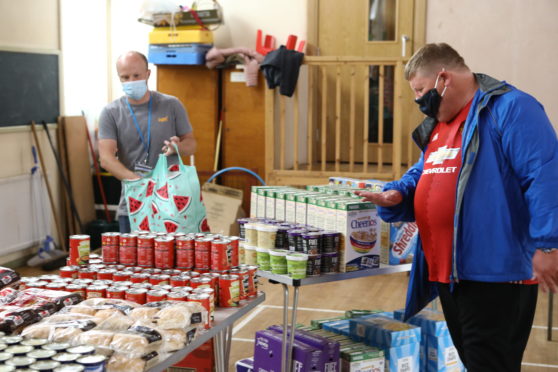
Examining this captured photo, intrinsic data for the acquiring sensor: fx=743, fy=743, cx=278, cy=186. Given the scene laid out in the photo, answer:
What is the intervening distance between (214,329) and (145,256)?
61 cm

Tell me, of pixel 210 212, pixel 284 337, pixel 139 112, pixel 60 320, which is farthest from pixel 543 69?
pixel 60 320

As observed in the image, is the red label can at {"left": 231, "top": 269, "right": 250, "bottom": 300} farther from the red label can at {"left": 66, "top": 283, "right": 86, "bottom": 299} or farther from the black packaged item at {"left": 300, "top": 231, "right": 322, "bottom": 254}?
the red label can at {"left": 66, "top": 283, "right": 86, "bottom": 299}

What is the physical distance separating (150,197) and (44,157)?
3.54 metres

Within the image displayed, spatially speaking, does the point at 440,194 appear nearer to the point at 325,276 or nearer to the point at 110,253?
the point at 325,276

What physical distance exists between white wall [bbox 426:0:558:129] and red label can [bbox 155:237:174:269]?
532 cm

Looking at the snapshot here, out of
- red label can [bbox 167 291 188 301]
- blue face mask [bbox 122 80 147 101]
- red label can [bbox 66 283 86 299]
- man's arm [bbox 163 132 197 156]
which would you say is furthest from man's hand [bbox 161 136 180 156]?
red label can [bbox 167 291 188 301]

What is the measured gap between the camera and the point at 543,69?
287 inches

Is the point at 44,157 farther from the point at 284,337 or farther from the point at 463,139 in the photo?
the point at 463,139

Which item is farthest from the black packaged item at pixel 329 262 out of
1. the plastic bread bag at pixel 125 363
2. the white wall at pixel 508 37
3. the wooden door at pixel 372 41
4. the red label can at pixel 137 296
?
the white wall at pixel 508 37

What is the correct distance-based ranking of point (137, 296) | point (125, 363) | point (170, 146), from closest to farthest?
point (125, 363) → point (137, 296) → point (170, 146)

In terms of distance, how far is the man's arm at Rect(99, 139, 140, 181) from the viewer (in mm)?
3986

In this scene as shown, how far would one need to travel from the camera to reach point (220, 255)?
109 inches

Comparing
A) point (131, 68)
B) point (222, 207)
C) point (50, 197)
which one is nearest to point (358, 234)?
point (131, 68)

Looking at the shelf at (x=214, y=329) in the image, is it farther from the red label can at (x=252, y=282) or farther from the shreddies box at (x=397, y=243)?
the shreddies box at (x=397, y=243)
